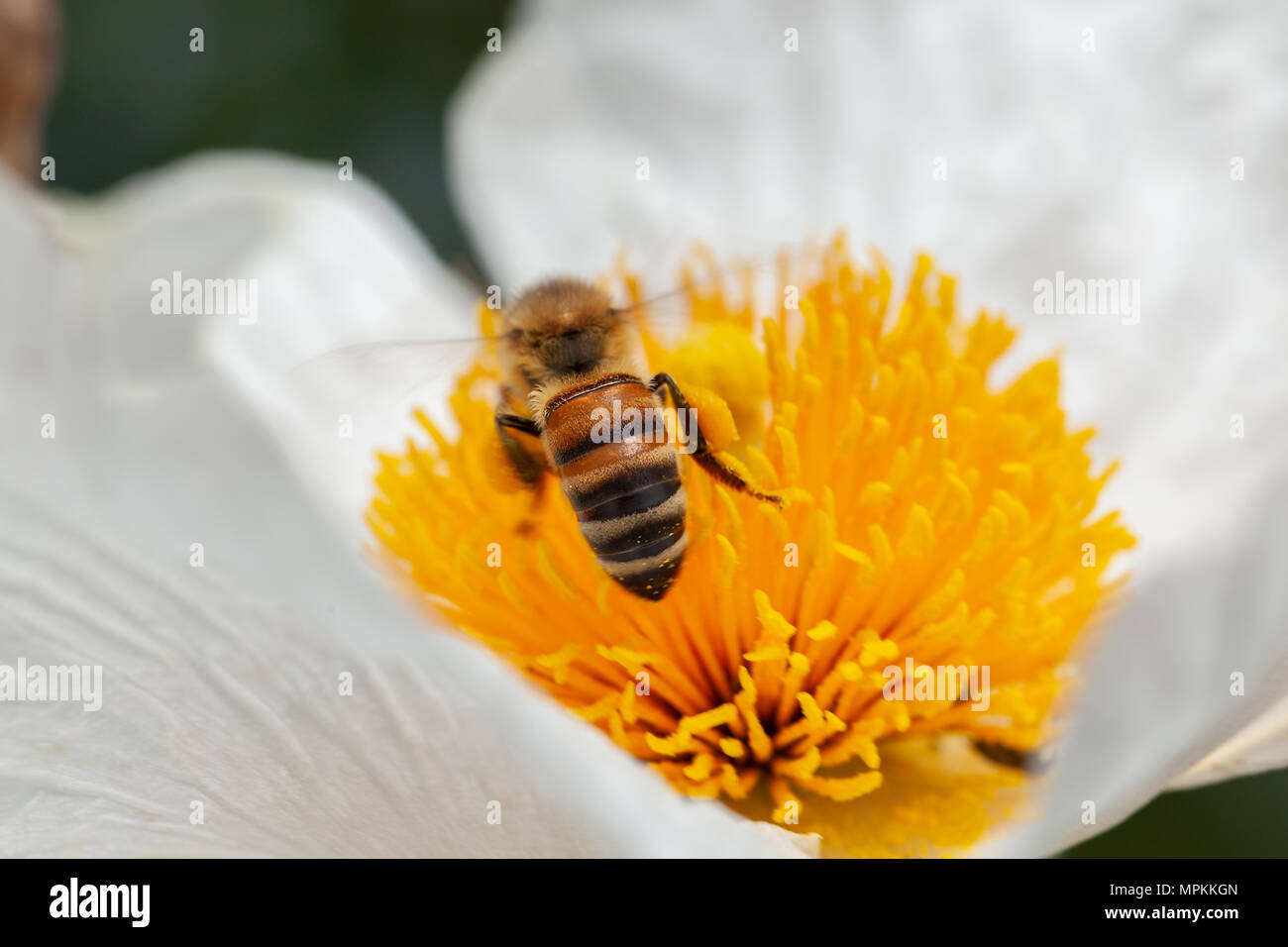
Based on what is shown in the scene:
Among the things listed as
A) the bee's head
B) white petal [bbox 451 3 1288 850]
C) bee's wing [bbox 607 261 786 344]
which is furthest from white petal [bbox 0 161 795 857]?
white petal [bbox 451 3 1288 850]

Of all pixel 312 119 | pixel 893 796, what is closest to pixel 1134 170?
pixel 893 796

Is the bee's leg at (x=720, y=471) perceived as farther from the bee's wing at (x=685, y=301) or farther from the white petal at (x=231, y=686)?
the white petal at (x=231, y=686)

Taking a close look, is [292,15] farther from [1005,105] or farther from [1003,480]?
[1003,480]

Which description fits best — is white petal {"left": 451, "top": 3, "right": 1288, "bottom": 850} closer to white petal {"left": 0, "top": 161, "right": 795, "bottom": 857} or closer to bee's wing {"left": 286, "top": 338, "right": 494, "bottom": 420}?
bee's wing {"left": 286, "top": 338, "right": 494, "bottom": 420}

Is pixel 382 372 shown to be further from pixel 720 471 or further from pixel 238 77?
pixel 238 77

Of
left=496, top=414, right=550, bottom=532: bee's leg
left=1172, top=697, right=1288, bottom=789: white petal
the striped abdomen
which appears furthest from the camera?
left=496, top=414, right=550, bottom=532: bee's leg

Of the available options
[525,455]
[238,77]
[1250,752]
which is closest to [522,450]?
[525,455]
